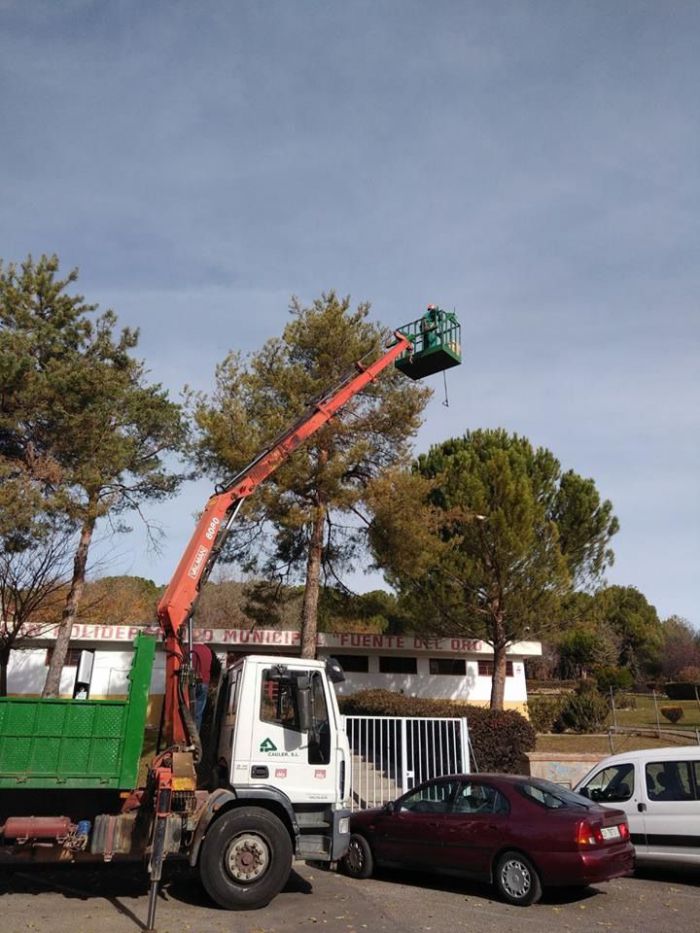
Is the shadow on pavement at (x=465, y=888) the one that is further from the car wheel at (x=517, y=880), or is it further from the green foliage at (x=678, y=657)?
the green foliage at (x=678, y=657)

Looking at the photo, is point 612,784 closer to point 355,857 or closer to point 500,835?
point 500,835

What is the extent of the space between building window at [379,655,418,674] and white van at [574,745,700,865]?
22.5 meters

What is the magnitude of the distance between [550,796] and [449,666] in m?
24.8

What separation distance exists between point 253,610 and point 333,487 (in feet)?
20.7

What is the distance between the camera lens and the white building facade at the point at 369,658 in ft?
91.1

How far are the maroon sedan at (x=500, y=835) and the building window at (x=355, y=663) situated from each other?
22.0 meters

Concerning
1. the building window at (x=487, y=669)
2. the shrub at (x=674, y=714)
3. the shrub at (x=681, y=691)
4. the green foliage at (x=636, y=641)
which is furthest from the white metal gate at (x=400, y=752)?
the green foliage at (x=636, y=641)

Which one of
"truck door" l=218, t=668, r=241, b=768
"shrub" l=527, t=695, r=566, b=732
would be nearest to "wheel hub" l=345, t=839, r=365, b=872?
"truck door" l=218, t=668, r=241, b=768

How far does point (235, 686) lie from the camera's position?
25.4ft

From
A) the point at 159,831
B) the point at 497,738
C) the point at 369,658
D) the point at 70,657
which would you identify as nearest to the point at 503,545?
the point at 497,738

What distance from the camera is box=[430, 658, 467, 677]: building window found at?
3136cm

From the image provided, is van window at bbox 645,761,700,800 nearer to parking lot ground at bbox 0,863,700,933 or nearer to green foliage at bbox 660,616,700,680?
parking lot ground at bbox 0,863,700,933

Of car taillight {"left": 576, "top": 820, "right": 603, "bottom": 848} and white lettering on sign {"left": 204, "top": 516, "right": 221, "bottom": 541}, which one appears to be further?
white lettering on sign {"left": 204, "top": 516, "right": 221, "bottom": 541}

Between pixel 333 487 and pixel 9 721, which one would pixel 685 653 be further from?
pixel 9 721
